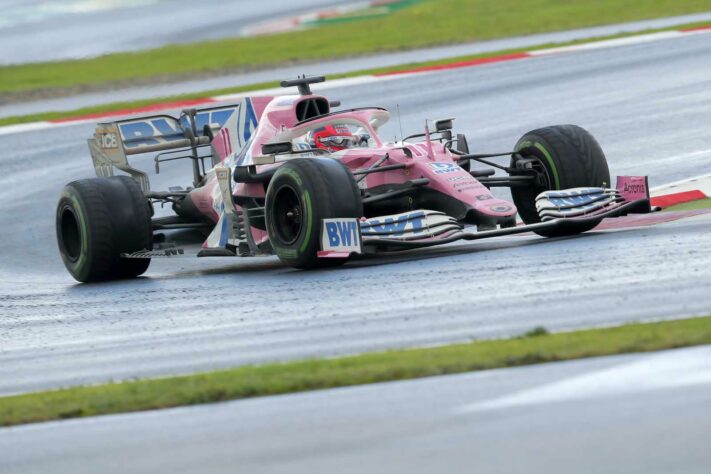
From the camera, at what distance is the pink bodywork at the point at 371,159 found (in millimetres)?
11289

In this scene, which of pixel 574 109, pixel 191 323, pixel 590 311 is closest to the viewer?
pixel 590 311

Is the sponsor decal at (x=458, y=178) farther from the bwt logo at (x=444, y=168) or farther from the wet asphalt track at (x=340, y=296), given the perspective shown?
the wet asphalt track at (x=340, y=296)

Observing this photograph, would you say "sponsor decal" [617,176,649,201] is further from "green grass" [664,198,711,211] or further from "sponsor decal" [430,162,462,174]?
"green grass" [664,198,711,211]

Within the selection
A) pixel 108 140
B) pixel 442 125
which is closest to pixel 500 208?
pixel 442 125

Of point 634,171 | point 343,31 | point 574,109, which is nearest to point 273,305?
point 634,171

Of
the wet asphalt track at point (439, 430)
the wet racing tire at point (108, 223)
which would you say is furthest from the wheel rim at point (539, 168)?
the wet asphalt track at point (439, 430)

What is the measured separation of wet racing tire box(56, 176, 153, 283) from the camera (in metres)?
12.6

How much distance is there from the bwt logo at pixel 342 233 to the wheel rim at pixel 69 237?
136 inches

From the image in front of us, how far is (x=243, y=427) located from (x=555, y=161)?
649 cm

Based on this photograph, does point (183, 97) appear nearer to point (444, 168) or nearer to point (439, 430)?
point (444, 168)

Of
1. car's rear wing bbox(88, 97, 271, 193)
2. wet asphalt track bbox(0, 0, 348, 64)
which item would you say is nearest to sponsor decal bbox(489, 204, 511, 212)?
car's rear wing bbox(88, 97, 271, 193)

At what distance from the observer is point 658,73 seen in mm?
22344

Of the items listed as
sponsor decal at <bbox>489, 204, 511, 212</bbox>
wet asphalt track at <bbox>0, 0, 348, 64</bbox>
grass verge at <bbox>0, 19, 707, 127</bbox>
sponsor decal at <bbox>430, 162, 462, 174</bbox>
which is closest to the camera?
sponsor decal at <bbox>489, 204, 511, 212</bbox>

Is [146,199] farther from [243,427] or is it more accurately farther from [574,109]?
[574,109]
